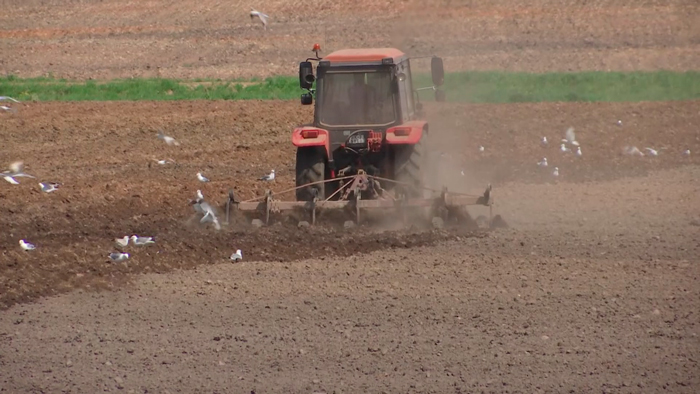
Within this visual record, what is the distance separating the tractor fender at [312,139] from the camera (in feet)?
41.8

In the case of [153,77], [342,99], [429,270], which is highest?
[342,99]

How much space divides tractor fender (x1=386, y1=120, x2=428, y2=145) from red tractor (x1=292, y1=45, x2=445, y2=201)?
1 cm

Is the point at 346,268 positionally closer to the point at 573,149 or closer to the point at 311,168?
the point at 311,168

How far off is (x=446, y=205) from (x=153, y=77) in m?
23.2

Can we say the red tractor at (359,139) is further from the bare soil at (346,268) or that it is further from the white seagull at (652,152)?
the white seagull at (652,152)

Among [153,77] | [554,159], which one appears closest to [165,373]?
[554,159]

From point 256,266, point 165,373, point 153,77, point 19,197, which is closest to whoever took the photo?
point 165,373

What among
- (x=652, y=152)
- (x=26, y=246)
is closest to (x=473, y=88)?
(x=652, y=152)

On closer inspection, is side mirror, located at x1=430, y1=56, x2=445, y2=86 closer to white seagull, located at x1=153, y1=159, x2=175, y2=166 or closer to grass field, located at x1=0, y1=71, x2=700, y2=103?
white seagull, located at x1=153, y1=159, x2=175, y2=166

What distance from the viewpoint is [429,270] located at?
10734mm

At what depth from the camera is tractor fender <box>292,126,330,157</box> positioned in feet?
41.8

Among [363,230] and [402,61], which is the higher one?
[402,61]

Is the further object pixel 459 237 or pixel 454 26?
pixel 454 26

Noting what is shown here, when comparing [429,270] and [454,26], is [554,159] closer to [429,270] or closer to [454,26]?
[429,270]
